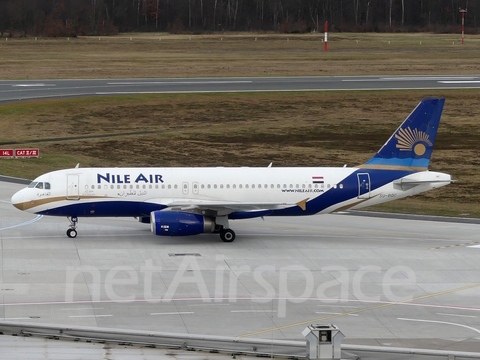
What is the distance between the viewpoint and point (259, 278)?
4038cm

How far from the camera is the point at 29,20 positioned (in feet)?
591

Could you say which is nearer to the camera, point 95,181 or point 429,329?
point 429,329

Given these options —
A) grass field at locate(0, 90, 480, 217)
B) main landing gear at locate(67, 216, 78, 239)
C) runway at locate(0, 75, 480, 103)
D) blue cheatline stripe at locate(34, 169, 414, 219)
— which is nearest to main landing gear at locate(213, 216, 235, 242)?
blue cheatline stripe at locate(34, 169, 414, 219)

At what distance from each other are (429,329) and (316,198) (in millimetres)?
17033

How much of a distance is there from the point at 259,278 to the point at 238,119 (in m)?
54.3

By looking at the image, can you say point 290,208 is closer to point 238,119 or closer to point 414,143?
point 414,143

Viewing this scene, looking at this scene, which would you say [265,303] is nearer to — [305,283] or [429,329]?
[305,283]

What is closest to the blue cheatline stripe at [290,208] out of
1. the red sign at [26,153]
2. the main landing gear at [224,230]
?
the main landing gear at [224,230]

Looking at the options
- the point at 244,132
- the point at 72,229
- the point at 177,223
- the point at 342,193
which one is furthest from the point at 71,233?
the point at 244,132

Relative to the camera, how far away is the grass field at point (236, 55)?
124625 mm

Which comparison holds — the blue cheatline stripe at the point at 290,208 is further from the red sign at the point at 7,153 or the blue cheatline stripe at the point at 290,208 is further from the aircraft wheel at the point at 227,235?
the red sign at the point at 7,153

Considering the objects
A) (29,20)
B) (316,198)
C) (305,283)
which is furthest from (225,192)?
(29,20)

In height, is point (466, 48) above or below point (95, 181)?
above

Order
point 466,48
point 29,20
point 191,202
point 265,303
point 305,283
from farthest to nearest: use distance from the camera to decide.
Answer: point 29,20 < point 466,48 < point 191,202 < point 305,283 < point 265,303
